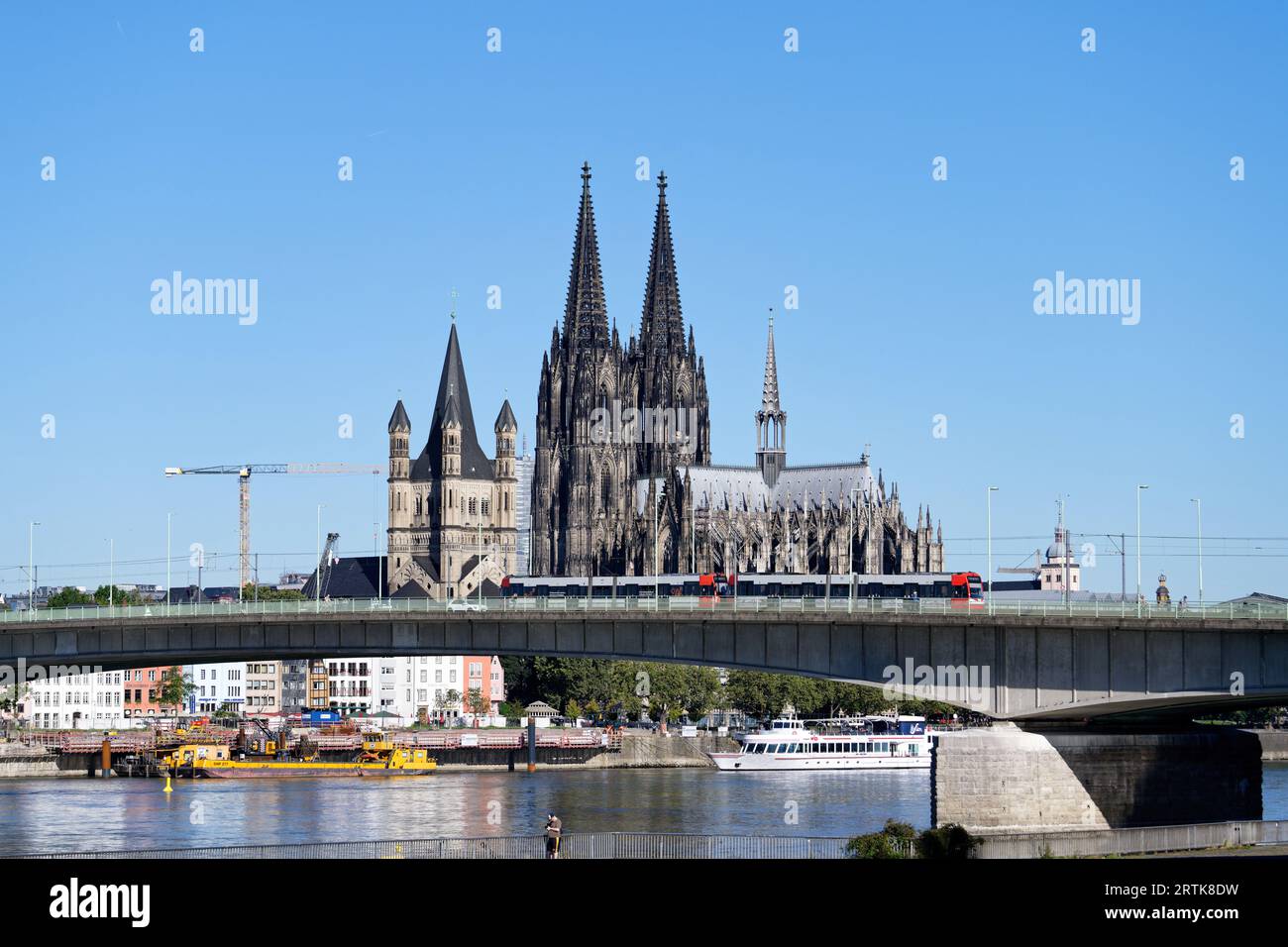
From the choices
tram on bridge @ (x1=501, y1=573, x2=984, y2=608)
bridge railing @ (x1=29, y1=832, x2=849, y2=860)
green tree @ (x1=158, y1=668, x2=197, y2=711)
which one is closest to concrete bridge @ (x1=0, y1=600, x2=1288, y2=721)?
bridge railing @ (x1=29, y1=832, x2=849, y2=860)

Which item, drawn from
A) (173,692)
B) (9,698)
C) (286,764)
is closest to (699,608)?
(286,764)

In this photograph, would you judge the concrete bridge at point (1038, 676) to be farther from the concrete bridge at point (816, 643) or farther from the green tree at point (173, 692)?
the green tree at point (173, 692)

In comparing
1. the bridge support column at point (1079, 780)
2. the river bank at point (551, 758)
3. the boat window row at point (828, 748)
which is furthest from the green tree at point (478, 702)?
the bridge support column at point (1079, 780)

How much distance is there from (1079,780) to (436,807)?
38.0 m

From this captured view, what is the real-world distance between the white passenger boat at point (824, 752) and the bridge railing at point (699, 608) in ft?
194

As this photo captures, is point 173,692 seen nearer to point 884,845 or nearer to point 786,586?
point 786,586

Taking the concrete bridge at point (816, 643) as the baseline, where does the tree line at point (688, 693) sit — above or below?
below

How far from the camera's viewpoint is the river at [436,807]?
78938 millimetres

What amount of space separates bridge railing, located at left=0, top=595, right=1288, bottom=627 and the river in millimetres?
8765

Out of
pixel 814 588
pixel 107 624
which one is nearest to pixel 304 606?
pixel 107 624
